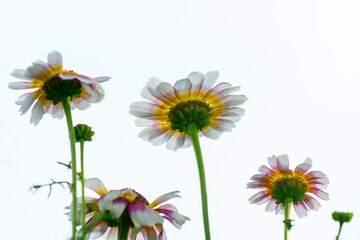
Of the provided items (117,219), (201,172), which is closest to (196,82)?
(201,172)

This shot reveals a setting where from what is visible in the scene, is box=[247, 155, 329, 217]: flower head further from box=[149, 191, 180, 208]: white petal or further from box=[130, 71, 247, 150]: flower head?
box=[149, 191, 180, 208]: white petal

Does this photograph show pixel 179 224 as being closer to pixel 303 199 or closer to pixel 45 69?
pixel 45 69

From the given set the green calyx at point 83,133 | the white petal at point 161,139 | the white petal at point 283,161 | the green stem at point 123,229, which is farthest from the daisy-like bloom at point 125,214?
the white petal at point 283,161

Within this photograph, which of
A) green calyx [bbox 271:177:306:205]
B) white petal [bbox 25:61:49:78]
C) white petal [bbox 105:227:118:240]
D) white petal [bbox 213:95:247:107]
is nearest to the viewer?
white petal [bbox 25:61:49:78]

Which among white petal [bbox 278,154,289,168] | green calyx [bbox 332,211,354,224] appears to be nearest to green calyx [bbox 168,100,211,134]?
white petal [bbox 278,154,289,168]

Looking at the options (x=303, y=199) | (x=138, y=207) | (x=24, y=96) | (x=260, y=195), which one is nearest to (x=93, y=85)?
(x=24, y=96)
